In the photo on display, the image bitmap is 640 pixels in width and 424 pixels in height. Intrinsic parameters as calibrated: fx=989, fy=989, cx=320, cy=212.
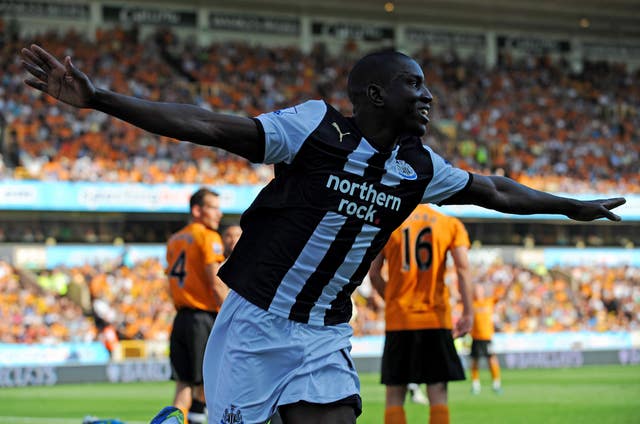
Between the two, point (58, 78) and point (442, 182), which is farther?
point (442, 182)

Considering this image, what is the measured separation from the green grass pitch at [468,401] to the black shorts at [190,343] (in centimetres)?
340

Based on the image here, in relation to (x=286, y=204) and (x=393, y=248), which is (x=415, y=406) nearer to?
(x=393, y=248)

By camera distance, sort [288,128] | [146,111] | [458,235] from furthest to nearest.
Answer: [458,235], [288,128], [146,111]

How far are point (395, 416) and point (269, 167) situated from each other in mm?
21606

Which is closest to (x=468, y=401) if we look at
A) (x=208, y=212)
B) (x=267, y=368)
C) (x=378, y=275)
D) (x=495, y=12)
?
(x=378, y=275)

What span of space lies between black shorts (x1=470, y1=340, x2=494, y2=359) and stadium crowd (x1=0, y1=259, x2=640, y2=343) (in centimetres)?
528

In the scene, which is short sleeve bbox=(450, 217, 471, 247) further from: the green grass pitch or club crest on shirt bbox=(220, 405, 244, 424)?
the green grass pitch

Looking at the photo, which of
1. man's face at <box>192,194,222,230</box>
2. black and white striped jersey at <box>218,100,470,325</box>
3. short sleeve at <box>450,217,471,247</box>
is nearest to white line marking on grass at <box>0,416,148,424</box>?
man's face at <box>192,194,222,230</box>

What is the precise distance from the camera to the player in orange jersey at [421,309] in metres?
7.90

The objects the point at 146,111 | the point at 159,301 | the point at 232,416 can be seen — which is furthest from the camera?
the point at 159,301

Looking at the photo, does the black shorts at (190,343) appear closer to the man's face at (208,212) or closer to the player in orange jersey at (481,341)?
the man's face at (208,212)

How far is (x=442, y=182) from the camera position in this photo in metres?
4.70

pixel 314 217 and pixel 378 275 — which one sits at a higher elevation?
pixel 314 217

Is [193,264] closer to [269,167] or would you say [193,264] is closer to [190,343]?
[190,343]
